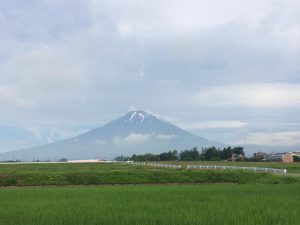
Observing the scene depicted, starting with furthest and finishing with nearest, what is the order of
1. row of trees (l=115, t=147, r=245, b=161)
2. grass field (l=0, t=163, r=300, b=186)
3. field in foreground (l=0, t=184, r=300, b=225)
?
1. row of trees (l=115, t=147, r=245, b=161)
2. grass field (l=0, t=163, r=300, b=186)
3. field in foreground (l=0, t=184, r=300, b=225)

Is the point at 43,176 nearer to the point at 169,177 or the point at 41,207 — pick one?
the point at 169,177

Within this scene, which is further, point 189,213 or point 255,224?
point 189,213

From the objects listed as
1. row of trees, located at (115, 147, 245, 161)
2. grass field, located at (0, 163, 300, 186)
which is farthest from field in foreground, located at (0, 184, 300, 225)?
row of trees, located at (115, 147, 245, 161)

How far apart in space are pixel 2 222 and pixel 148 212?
3776 mm

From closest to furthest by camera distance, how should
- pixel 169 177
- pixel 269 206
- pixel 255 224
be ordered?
1. pixel 255 224
2. pixel 269 206
3. pixel 169 177

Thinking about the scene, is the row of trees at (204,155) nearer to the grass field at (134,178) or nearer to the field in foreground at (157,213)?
the grass field at (134,178)

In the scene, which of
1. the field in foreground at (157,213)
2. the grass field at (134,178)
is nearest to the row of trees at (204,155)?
the grass field at (134,178)

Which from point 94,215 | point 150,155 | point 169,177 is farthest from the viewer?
point 150,155

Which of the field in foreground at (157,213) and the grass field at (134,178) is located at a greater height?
the grass field at (134,178)

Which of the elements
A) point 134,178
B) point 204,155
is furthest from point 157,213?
point 204,155

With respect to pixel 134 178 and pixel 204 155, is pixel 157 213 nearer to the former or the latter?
pixel 134 178

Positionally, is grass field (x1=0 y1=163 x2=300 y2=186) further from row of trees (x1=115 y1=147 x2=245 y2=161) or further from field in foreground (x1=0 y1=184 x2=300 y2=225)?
row of trees (x1=115 y1=147 x2=245 y2=161)

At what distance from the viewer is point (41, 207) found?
47.8 feet

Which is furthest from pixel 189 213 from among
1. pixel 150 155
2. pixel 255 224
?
pixel 150 155
